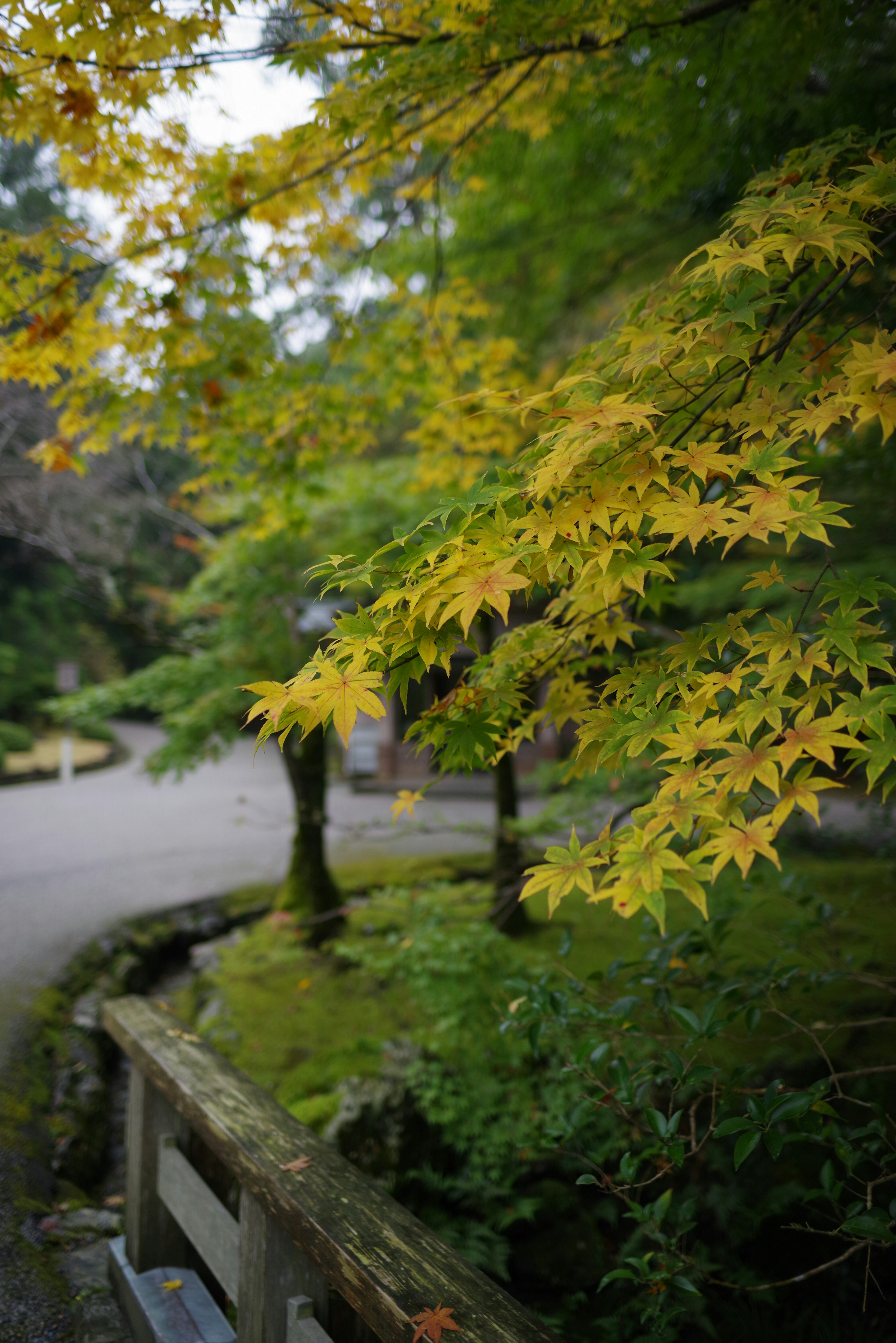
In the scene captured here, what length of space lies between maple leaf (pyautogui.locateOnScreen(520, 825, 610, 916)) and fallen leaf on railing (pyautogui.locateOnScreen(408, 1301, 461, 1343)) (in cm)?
75

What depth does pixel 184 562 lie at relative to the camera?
10859 millimetres

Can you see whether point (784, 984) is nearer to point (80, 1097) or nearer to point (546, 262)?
point (80, 1097)

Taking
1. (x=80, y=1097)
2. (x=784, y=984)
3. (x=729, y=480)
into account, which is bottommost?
(x=80, y=1097)

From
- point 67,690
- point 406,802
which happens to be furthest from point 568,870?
point 67,690

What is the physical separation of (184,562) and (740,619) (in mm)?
10602

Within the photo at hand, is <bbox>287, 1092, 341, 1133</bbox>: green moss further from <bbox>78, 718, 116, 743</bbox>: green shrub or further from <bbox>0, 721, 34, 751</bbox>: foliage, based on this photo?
<bbox>78, 718, 116, 743</bbox>: green shrub

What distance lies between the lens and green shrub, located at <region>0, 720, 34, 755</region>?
41.2 ft

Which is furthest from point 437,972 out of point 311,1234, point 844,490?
point 844,490

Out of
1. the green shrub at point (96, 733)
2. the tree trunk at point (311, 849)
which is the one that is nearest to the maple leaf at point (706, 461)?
the tree trunk at point (311, 849)

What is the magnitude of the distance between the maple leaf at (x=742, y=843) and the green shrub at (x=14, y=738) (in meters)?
13.6

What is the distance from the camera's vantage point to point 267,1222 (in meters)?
1.69

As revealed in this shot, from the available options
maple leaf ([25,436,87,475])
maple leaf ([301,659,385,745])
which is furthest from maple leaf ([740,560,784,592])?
maple leaf ([25,436,87,475])

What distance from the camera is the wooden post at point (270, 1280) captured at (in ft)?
5.37

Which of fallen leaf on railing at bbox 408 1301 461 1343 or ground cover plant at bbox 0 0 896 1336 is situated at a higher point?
ground cover plant at bbox 0 0 896 1336
